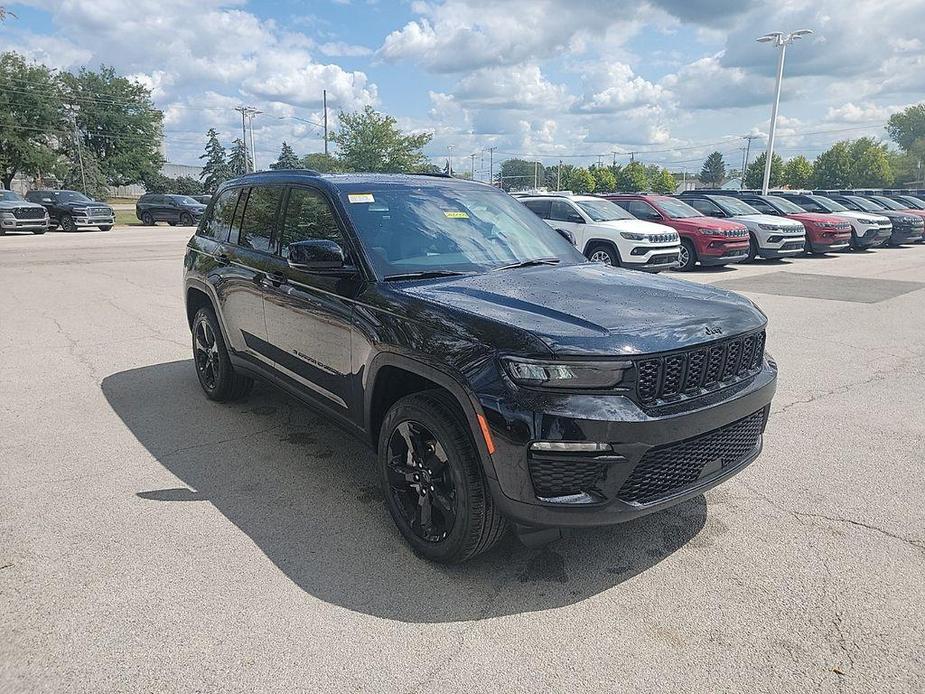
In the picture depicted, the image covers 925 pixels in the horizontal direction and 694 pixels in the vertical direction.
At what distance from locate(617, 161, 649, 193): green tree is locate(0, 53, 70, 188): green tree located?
67.4 metres

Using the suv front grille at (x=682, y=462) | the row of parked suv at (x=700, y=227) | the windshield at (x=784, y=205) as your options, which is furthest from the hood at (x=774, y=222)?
the suv front grille at (x=682, y=462)

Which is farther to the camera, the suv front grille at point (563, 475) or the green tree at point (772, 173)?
the green tree at point (772, 173)

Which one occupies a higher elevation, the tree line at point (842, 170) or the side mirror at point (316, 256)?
the tree line at point (842, 170)

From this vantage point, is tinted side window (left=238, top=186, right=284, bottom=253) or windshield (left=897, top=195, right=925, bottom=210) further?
windshield (left=897, top=195, right=925, bottom=210)

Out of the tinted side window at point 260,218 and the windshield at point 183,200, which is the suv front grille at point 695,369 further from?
the windshield at point 183,200

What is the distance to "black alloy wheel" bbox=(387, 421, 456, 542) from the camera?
3.03 meters

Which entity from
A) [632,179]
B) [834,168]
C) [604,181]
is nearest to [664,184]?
[632,179]

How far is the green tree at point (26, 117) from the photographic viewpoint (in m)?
56.0

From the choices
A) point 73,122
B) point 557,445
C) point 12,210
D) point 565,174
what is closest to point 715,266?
point 557,445

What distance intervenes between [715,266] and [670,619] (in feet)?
49.4

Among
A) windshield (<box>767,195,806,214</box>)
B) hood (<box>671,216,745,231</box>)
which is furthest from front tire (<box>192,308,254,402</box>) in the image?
windshield (<box>767,195,806,214</box>)

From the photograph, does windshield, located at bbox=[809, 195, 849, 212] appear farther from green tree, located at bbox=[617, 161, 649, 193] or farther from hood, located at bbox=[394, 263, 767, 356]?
green tree, located at bbox=[617, 161, 649, 193]

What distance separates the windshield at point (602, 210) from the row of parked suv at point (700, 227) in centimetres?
1

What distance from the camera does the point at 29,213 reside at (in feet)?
84.0
